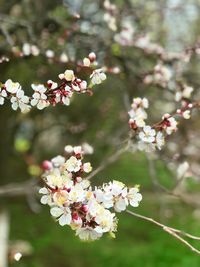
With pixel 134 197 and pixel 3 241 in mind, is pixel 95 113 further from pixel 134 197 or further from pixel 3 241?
pixel 134 197

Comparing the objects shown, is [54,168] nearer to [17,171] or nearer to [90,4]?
[90,4]

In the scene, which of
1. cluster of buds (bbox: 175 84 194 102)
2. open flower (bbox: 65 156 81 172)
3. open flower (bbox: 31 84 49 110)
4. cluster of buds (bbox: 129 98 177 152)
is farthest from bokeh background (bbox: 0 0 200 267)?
open flower (bbox: 65 156 81 172)

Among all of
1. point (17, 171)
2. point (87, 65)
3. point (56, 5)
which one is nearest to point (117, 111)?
point (56, 5)

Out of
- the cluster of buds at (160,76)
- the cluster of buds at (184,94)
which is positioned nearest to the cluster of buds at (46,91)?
the cluster of buds at (184,94)

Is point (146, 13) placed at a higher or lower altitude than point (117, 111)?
lower

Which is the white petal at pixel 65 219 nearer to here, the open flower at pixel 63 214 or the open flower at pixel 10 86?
the open flower at pixel 63 214
